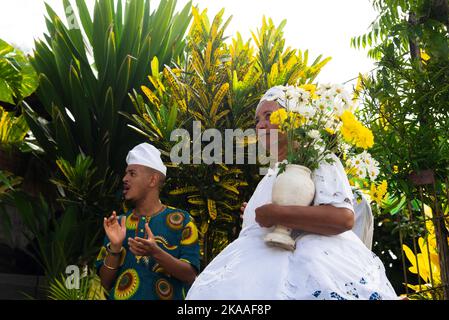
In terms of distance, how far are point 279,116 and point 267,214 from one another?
0.40 metres

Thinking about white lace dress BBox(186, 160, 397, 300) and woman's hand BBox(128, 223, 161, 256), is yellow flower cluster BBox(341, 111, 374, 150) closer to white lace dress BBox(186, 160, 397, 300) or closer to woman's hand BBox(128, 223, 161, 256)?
white lace dress BBox(186, 160, 397, 300)

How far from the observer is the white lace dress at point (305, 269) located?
A: 2.00 metres

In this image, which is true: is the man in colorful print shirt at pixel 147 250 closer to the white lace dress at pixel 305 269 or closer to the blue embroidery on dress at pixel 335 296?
the white lace dress at pixel 305 269

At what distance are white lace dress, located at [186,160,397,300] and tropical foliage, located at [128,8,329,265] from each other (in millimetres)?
2261

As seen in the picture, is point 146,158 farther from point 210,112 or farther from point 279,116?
point 210,112

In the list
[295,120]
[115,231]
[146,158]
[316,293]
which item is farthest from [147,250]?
[316,293]

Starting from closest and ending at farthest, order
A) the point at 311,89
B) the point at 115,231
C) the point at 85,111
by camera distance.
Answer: the point at 311,89
the point at 115,231
the point at 85,111

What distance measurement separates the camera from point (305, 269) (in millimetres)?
2049

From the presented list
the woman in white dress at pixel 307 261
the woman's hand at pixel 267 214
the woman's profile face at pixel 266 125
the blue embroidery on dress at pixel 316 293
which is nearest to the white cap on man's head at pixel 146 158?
the woman's profile face at pixel 266 125

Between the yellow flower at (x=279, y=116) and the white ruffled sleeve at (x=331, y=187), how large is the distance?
211mm

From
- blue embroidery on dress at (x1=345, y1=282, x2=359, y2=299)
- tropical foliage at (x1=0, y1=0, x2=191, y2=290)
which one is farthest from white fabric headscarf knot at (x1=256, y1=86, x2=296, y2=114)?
tropical foliage at (x1=0, y1=0, x2=191, y2=290)

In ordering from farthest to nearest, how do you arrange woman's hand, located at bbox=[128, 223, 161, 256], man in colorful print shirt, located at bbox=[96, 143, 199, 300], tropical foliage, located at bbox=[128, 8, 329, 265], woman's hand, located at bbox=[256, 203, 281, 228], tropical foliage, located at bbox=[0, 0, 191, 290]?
tropical foliage, located at bbox=[0, 0, 191, 290]
tropical foliage, located at bbox=[128, 8, 329, 265]
man in colorful print shirt, located at bbox=[96, 143, 199, 300]
woman's hand, located at bbox=[128, 223, 161, 256]
woman's hand, located at bbox=[256, 203, 281, 228]

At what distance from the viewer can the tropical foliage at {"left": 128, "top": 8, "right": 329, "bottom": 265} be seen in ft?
15.1
